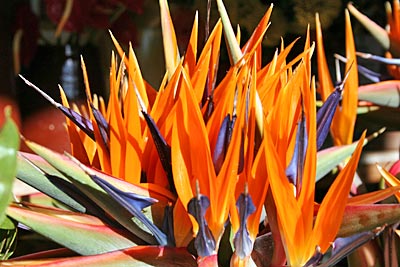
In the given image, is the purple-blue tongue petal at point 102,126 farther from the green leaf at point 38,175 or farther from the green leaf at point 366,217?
the green leaf at point 366,217

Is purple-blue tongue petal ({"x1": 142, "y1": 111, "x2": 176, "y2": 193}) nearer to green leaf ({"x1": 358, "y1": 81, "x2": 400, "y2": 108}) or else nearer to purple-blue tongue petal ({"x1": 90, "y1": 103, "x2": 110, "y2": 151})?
purple-blue tongue petal ({"x1": 90, "y1": 103, "x2": 110, "y2": 151})

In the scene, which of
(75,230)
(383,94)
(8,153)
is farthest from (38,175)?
(383,94)

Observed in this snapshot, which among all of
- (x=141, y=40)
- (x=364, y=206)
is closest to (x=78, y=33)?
(x=141, y=40)

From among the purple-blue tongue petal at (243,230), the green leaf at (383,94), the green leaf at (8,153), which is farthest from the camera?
the green leaf at (383,94)

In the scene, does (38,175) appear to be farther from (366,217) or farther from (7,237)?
(366,217)

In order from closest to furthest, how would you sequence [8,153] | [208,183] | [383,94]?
[8,153]
[208,183]
[383,94]

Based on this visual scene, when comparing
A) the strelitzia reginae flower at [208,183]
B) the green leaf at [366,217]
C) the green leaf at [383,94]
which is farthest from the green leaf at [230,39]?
the green leaf at [383,94]

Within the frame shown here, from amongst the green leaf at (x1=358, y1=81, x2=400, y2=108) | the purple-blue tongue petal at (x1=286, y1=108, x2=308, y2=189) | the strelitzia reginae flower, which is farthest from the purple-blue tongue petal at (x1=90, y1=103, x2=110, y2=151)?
the green leaf at (x1=358, y1=81, x2=400, y2=108)
